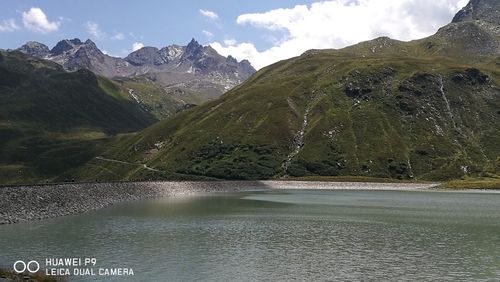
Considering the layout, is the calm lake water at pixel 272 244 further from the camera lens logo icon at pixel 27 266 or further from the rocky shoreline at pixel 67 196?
the rocky shoreline at pixel 67 196

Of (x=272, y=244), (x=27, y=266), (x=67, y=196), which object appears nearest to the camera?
(x=27, y=266)

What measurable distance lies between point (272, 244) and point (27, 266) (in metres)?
28.7

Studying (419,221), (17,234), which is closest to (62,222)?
(17,234)

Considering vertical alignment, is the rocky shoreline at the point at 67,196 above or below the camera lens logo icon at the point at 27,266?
above

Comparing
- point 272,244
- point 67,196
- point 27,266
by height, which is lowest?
point 272,244

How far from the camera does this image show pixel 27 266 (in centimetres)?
4381

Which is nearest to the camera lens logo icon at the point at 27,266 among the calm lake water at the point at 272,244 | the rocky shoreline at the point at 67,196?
the calm lake water at the point at 272,244

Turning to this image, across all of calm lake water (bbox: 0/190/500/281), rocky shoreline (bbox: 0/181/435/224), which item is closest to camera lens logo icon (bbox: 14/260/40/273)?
calm lake water (bbox: 0/190/500/281)

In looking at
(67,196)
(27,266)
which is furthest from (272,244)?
(67,196)

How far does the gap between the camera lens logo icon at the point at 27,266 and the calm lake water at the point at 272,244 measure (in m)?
1.82

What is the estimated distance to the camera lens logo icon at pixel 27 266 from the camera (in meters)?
41.8

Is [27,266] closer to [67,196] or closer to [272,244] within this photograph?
[272,244]

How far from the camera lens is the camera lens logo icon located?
41.8 meters

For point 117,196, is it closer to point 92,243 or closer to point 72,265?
point 92,243
